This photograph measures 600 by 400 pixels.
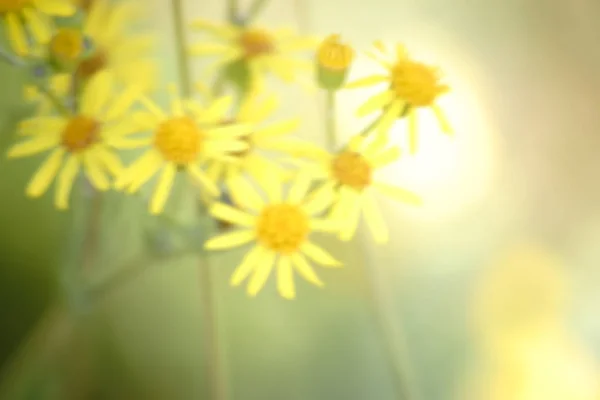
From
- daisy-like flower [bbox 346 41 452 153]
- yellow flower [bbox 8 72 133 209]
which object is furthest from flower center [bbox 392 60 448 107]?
yellow flower [bbox 8 72 133 209]

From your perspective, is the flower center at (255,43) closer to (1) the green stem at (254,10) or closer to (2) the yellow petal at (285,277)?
(1) the green stem at (254,10)

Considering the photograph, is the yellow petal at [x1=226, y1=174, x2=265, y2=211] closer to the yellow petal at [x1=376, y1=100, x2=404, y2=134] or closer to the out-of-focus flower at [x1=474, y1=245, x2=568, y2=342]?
the yellow petal at [x1=376, y1=100, x2=404, y2=134]

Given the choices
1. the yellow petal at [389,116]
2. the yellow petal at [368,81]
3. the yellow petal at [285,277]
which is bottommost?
the yellow petal at [285,277]

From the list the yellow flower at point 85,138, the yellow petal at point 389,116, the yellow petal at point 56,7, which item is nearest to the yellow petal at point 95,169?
the yellow flower at point 85,138

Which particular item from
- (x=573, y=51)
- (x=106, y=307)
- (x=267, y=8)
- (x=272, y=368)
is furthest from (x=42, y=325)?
(x=573, y=51)

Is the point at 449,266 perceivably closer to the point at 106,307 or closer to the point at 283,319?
the point at 283,319

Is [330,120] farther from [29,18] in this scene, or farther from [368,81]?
[29,18]
